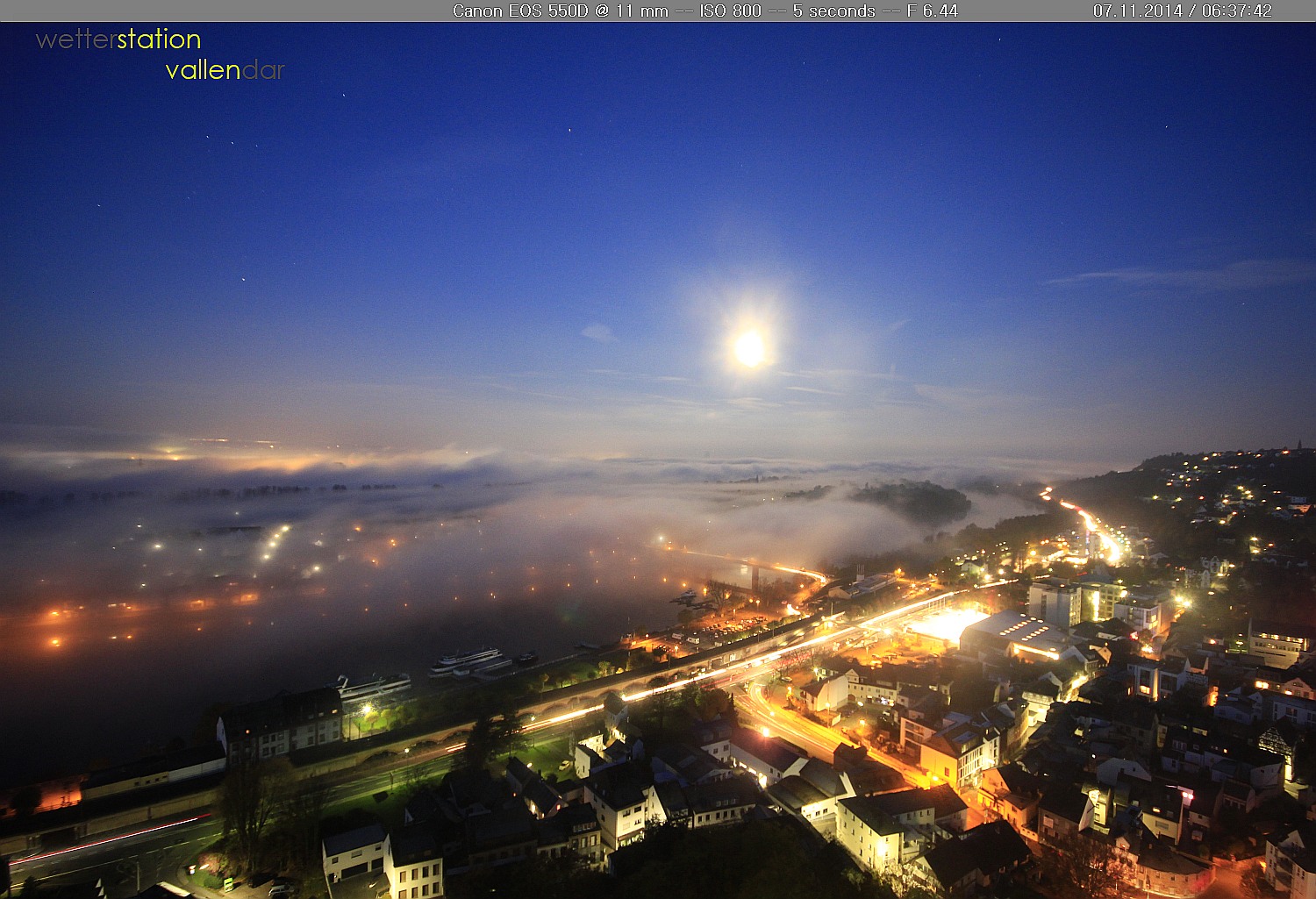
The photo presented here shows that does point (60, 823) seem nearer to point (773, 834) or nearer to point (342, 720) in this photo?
point (342, 720)

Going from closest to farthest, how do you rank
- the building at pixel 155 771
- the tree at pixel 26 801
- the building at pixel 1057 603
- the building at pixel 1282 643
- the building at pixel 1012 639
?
the tree at pixel 26 801 → the building at pixel 155 771 → the building at pixel 1282 643 → the building at pixel 1012 639 → the building at pixel 1057 603

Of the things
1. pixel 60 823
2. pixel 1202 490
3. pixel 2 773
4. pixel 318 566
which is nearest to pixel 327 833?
pixel 60 823

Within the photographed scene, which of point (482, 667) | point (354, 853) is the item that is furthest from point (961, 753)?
point (482, 667)

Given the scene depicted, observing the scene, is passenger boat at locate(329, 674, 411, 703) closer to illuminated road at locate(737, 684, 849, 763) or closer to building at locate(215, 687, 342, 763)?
building at locate(215, 687, 342, 763)

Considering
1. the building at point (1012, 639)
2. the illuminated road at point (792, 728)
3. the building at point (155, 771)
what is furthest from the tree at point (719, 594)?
the building at point (155, 771)

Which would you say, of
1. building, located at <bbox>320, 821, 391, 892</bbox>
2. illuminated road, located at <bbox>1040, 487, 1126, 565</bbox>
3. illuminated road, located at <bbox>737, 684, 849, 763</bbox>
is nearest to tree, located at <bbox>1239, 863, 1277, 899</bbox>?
illuminated road, located at <bbox>737, 684, 849, 763</bbox>

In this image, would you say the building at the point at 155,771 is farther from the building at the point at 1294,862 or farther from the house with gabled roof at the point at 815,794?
the building at the point at 1294,862
